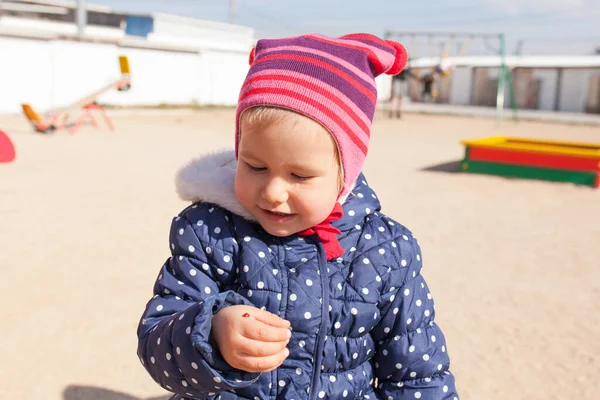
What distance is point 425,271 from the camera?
13.8ft

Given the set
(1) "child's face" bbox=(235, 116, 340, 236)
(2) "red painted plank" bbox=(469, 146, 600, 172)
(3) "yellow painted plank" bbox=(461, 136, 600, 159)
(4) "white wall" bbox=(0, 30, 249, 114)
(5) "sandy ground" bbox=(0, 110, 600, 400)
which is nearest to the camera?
(1) "child's face" bbox=(235, 116, 340, 236)

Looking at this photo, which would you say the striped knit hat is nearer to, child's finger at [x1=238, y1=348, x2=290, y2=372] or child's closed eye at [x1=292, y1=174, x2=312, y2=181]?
child's closed eye at [x1=292, y1=174, x2=312, y2=181]

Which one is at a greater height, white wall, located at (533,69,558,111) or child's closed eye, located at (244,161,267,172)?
child's closed eye, located at (244,161,267,172)

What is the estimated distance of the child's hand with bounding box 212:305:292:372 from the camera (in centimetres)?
111

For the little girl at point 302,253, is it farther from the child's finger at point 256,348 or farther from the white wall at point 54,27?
the white wall at point 54,27

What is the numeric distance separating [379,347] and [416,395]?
5.5 inches

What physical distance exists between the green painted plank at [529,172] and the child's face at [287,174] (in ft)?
23.5

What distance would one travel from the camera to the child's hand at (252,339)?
1105mm

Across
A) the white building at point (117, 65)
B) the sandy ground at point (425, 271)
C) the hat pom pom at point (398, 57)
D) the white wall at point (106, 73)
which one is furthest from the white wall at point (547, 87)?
the hat pom pom at point (398, 57)

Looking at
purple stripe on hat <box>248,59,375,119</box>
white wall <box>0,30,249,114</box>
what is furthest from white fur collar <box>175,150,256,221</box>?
white wall <box>0,30,249,114</box>

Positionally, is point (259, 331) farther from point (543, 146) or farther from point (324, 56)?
point (543, 146)

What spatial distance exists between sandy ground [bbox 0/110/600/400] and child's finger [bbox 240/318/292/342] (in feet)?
5.35

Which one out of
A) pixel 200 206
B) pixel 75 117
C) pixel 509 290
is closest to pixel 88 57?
pixel 75 117

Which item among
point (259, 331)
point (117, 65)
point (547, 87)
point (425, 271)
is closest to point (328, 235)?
point (259, 331)
